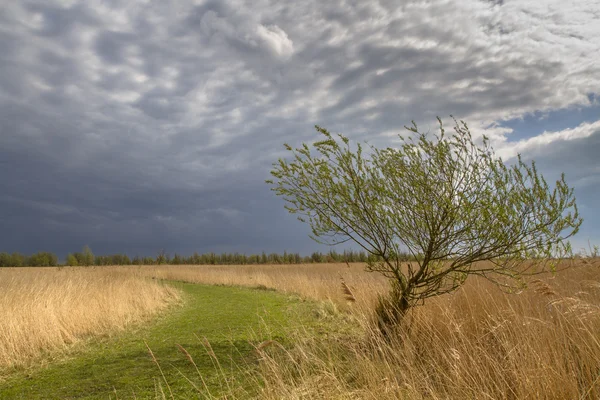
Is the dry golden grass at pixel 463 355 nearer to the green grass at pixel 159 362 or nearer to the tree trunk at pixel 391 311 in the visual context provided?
the tree trunk at pixel 391 311

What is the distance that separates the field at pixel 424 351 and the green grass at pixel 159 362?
0.05 metres

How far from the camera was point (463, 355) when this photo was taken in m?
4.34

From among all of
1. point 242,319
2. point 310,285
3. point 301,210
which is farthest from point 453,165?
point 310,285

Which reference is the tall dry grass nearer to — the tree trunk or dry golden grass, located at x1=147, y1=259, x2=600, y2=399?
dry golden grass, located at x1=147, y1=259, x2=600, y2=399

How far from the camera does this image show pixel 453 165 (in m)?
6.05

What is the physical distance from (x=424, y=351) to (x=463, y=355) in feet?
5.63

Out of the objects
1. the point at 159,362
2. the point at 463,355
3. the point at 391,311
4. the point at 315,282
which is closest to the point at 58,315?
the point at 159,362

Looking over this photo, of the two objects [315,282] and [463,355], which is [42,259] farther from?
[463,355]

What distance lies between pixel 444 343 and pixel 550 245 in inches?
90.5

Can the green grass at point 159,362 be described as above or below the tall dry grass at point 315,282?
below

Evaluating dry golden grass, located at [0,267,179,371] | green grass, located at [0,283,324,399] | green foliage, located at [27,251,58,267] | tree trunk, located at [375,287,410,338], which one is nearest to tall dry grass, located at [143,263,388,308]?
tree trunk, located at [375,287,410,338]

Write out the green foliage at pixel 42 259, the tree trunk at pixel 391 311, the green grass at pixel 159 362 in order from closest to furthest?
the green grass at pixel 159 362, the tree trunk at pixel 391 311, the green foliage at pixel 42 259

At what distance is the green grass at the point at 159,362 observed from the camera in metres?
5.22

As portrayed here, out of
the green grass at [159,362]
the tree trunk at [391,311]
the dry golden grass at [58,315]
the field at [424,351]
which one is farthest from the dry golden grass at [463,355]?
the dry golden grass at [58,315]
